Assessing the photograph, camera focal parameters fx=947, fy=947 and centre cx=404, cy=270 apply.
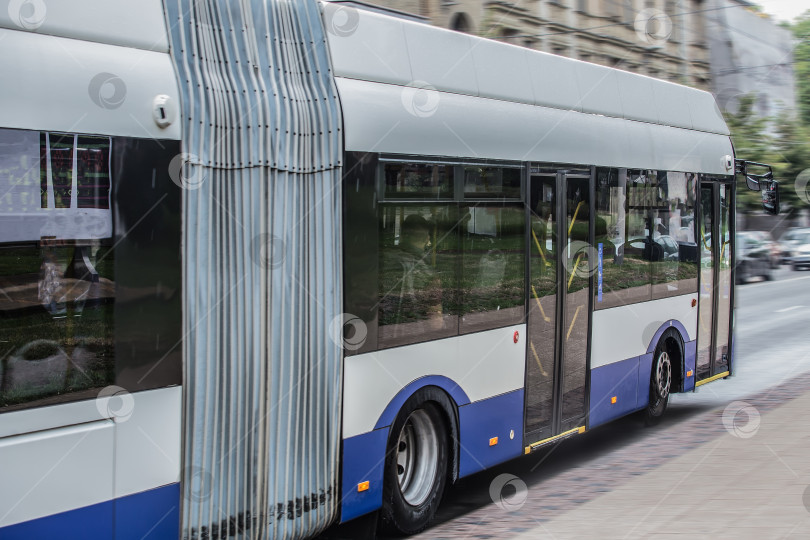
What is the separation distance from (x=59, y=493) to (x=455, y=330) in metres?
3.05

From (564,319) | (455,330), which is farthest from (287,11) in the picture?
(564,319)

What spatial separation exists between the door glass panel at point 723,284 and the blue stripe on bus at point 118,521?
7.89 m

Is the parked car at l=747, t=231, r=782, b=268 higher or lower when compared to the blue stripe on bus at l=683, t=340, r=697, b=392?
higher

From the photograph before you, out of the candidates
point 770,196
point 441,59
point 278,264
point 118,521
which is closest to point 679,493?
point 441,59

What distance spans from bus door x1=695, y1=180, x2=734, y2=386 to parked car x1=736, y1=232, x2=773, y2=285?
20.9 meters

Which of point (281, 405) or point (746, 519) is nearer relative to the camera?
point (281, 405)

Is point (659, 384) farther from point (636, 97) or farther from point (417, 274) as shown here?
point (417, 274)

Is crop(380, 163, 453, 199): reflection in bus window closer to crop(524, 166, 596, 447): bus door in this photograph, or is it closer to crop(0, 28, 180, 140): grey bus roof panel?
crop(524, 166, 596, 447): bus door

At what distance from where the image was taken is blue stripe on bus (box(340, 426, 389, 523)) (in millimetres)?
5516

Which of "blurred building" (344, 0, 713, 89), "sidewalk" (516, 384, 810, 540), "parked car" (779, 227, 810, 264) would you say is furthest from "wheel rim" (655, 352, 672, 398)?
"parked car" (779, 227, 810, 264)

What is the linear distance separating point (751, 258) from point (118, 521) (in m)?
29.9

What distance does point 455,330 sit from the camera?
6.40 m

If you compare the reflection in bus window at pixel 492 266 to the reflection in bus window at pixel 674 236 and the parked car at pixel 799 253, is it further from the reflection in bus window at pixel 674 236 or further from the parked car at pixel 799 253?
the parked car at pixel 799 253

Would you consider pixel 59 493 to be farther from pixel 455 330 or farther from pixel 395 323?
pixel 455 330
